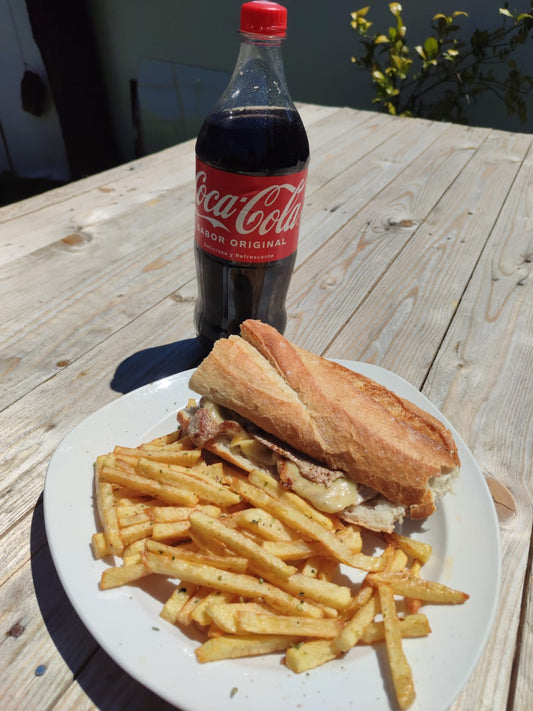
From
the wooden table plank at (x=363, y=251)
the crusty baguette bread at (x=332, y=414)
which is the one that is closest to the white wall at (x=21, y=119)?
the wooden table plank at (x=363, y=251)

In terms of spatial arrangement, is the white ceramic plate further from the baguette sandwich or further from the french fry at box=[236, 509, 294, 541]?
the french fry at box=[236, 509, 294, 541]

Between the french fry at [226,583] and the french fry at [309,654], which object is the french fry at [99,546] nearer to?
the french fry at [226,583]

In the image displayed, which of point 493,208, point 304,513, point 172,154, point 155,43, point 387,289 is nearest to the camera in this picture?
point 304,513

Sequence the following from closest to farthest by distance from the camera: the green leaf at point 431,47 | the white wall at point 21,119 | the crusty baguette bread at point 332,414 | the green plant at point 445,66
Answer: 1. the crusty baguette bread at point 332,414
2. the green leaf at point 431,47
3. the green plant at point 445,66
4. the white wall at point 21,119

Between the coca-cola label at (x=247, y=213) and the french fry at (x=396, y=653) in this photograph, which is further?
the coca-cola label at (x=247, y=213)

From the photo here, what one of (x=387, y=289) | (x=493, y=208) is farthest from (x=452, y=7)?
(x=387, y=289)

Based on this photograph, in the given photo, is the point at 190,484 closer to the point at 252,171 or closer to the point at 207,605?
the point at 207,605

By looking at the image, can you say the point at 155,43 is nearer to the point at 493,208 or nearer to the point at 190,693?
the point at 493,208

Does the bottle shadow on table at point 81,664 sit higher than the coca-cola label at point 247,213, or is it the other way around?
→ the coca-cola label at point 247,213
